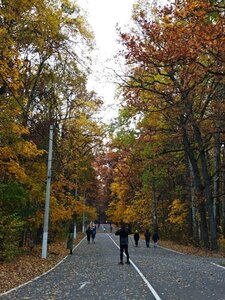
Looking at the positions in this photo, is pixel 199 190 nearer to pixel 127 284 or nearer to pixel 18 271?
pixel 18 271

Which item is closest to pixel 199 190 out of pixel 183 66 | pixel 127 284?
pixel 183 66

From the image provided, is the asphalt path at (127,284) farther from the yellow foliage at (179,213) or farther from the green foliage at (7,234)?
the yellow foliage at (179,213)

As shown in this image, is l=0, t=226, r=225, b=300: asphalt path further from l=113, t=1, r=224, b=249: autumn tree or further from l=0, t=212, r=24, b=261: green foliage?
l=113, t=1, r=224, b=249: autumn tree

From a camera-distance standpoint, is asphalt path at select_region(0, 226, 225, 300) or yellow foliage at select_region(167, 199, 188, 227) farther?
yellow foliage at select_region(167, 199, 188, 227)

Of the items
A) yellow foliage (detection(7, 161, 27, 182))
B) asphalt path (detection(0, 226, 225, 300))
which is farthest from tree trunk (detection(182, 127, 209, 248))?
yellow foliage (detection(7, 161, 27, 182))

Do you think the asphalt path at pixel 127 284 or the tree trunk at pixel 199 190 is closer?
the asphalt path at pixel 127 284

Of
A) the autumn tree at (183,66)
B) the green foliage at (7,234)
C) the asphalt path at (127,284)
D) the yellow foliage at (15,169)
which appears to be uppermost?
the autumn tree at (183,66)

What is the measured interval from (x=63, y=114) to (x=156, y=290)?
23.5 meters

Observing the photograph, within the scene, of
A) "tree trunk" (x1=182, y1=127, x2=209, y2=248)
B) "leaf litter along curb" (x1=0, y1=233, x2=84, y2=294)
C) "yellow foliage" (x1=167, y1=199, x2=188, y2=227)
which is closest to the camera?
"leaf litter along curb" (x1=0, y1=233, x2=84, y2=294)

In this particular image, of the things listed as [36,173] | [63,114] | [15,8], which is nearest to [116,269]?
[36,173]

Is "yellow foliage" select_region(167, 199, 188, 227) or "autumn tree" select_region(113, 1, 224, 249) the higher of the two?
"autumn tree" select_region(113, 1, 224, 249)

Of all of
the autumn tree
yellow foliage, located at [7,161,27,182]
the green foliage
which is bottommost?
the green foliage

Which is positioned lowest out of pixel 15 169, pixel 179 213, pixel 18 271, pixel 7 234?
pixel 18 271

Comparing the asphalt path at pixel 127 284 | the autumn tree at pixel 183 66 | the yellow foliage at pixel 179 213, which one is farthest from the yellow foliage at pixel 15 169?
the yellow foliage at pixel 179 213
